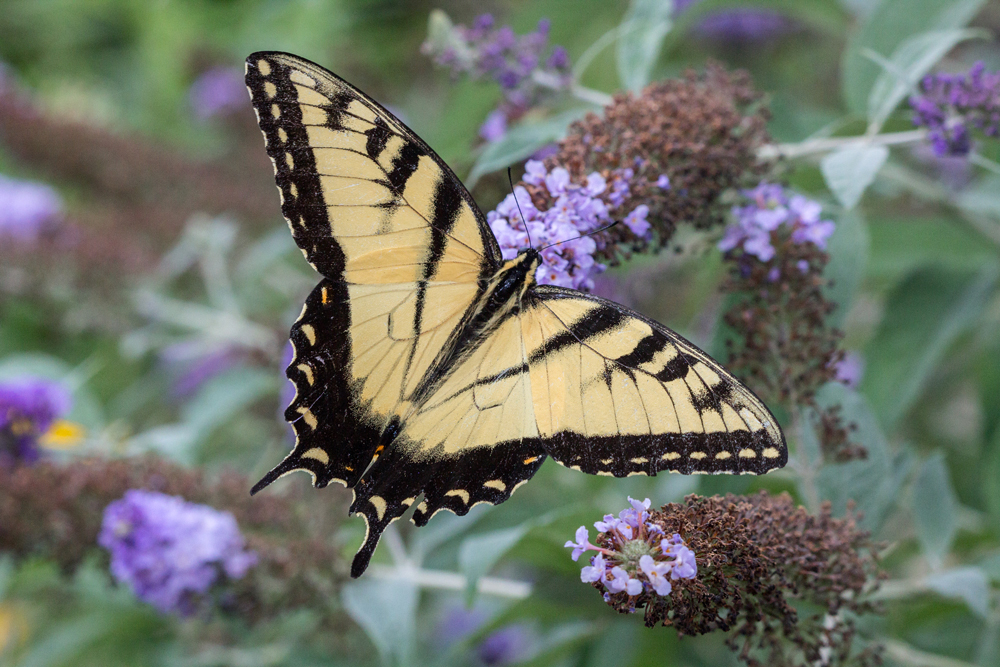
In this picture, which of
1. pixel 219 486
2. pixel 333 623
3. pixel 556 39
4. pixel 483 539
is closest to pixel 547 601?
pixel 483 539

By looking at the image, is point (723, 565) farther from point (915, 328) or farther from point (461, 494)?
point (915, 328)

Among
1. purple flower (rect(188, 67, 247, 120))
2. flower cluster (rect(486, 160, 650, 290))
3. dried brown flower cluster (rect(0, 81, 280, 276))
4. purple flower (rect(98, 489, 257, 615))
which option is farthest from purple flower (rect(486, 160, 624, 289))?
purple flower (rect(188, 67, 247, 120))

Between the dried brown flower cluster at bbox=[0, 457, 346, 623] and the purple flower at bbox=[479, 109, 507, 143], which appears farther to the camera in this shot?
the purple flower at bbox=[479, 109, 507, 143]

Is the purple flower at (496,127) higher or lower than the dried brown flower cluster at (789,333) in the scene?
higher

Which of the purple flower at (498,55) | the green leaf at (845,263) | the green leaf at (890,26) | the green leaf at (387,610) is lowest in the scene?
the green leaf at (387,610)

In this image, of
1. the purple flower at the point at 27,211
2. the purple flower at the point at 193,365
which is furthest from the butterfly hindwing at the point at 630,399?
the purple flower at the point at 27,211

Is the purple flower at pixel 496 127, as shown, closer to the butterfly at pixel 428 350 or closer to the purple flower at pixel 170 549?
the butterfly at pixel 428 350

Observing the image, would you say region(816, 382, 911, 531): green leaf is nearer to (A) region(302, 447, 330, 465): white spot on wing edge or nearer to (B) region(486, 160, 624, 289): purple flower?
(B) region(486, 160, 624, 289): purple flower

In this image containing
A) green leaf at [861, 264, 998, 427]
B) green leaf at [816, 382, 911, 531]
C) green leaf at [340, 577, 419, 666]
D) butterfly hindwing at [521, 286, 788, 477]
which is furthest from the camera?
green leaf at [861, 264, 998, 427]

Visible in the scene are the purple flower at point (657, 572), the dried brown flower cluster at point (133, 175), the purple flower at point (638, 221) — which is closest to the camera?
the purple flower at point (657, 572)
